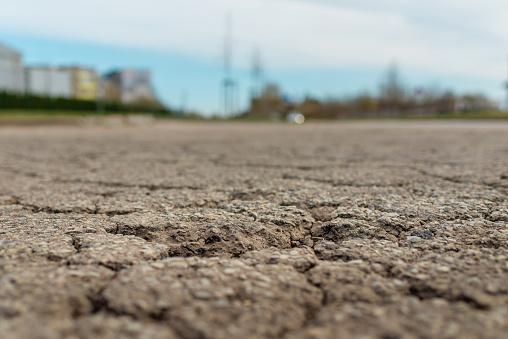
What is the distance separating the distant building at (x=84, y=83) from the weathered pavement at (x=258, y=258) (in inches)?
2258

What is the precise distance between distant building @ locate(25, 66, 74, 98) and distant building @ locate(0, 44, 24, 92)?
10.4 feet

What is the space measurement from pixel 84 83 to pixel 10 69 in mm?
18641

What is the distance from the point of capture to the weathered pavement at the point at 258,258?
2.48ft

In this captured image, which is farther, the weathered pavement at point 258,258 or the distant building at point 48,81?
the distant building at point 48,81

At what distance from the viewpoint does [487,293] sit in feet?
2.80

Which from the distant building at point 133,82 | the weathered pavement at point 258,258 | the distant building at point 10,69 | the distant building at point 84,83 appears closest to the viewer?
the weathered pavement at point 258,258

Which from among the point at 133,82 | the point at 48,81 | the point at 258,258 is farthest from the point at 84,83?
the point at 258,258

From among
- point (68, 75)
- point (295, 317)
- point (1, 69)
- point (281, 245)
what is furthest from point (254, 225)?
point (68, 75)

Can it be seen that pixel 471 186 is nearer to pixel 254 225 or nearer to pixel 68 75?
pixel 254 225

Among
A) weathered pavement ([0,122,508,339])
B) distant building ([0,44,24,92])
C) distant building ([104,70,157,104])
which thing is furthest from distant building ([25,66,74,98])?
weathered pavement ([0,122,508,339])

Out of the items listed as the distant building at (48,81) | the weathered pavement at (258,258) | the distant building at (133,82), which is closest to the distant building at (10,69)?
the distant building at (48,81)

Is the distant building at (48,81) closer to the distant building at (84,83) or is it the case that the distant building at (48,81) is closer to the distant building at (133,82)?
the distant building at (84,83)

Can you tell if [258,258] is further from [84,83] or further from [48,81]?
[84,83]

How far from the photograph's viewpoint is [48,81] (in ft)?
159
